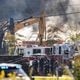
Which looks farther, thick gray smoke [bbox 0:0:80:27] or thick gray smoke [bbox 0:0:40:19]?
thick gray smoke [bbox 0:0:40:19]

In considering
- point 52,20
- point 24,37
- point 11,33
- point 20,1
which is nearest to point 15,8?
point 20,1

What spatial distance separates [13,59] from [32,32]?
3689 centimetres

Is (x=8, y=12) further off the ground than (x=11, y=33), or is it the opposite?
(x=8, y=12)

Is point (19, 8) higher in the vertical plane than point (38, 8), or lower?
higher

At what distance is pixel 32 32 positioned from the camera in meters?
56.5

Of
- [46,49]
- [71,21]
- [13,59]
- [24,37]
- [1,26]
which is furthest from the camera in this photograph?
[71,21]

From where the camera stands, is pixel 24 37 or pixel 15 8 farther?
pixel 15 8

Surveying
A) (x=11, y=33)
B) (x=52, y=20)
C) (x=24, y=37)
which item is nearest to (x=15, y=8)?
(x=52, y=20)

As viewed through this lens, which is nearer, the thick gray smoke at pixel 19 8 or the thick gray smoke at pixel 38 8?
the thick gray smoke at pixel 38 8

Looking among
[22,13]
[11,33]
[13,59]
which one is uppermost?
[22,13]

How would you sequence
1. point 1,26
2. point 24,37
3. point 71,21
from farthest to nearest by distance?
point 71,21 → point 24,37 → point 1,26

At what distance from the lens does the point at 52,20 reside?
61.0 meters

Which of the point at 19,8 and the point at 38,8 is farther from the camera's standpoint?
the point at 19,8

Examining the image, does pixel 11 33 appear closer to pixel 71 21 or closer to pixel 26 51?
pixel 26 51
